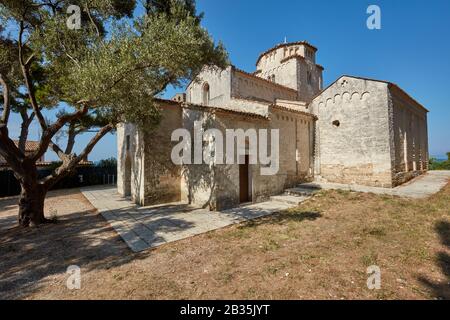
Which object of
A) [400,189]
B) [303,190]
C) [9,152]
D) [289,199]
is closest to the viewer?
[9,152]

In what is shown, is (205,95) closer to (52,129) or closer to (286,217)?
(52,129)

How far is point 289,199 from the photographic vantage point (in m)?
10.4

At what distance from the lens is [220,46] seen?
877cm

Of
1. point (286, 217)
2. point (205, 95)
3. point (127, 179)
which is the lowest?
point (286, 217)

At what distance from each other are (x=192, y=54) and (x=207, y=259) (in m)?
5.67

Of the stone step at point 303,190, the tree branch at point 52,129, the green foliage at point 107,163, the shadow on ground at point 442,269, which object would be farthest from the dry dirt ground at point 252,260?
the green foliage at point 107,163

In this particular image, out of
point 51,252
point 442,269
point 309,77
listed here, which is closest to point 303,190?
point 442,269

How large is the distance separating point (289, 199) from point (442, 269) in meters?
6.33

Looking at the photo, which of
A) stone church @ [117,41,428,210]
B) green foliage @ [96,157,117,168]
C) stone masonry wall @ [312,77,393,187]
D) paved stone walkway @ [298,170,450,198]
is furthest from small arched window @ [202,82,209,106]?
green foliage @ [96,157,117,168]

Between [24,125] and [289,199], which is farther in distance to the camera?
[24,125]

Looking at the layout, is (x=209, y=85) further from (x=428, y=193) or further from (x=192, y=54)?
(x=428, y=193)

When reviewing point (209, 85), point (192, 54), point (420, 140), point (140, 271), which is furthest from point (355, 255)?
point (420, 140)

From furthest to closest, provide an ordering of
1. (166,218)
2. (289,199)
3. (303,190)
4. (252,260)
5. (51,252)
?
Result: (303,190)
(289,199)
(166,218)
(51,252)
(252,260)

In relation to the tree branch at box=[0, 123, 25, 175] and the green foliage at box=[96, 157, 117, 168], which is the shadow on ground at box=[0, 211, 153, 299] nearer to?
the tree branch at box=[0, 123, 25, 175]
